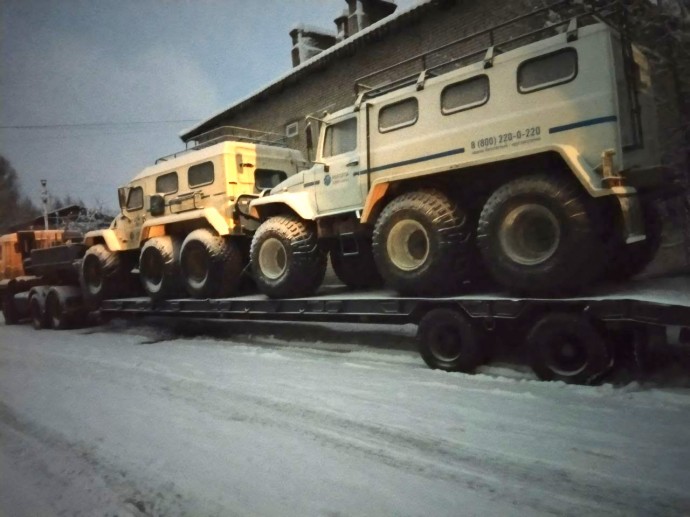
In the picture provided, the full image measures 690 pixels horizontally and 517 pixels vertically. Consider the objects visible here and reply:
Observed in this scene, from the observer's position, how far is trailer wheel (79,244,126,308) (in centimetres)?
862

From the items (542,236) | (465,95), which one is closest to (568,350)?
(542,236)

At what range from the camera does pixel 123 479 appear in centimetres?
261

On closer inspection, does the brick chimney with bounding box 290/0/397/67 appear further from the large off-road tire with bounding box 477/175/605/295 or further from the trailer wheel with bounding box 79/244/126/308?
the large off-road tire with bounding box 477/175/605/295

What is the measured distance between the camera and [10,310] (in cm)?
1105

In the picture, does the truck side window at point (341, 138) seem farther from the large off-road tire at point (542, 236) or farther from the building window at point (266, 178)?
the large off-road tire at point (542, 236)

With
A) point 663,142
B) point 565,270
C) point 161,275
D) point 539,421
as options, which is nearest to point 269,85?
A: point 161,275

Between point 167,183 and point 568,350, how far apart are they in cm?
687

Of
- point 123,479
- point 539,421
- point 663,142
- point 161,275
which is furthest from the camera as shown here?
point 161,275

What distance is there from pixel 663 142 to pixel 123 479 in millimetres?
6025

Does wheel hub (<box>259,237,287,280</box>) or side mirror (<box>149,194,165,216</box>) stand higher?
side mirror (<box>149,194,165,216</box>)

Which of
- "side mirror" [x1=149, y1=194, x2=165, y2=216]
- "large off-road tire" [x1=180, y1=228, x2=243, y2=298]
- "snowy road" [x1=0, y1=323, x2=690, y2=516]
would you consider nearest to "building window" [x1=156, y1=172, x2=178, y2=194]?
"side mirror" [x1=149, y1=194, x2=165, y2=216]

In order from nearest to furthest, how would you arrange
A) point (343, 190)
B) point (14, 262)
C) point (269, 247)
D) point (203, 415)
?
point (203, 415) < point (343, 190) < point (269, 247) < point (14, 262)

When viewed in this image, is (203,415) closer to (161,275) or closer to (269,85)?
(161,275)

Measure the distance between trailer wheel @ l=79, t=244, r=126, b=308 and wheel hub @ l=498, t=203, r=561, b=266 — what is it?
715 centimetres
